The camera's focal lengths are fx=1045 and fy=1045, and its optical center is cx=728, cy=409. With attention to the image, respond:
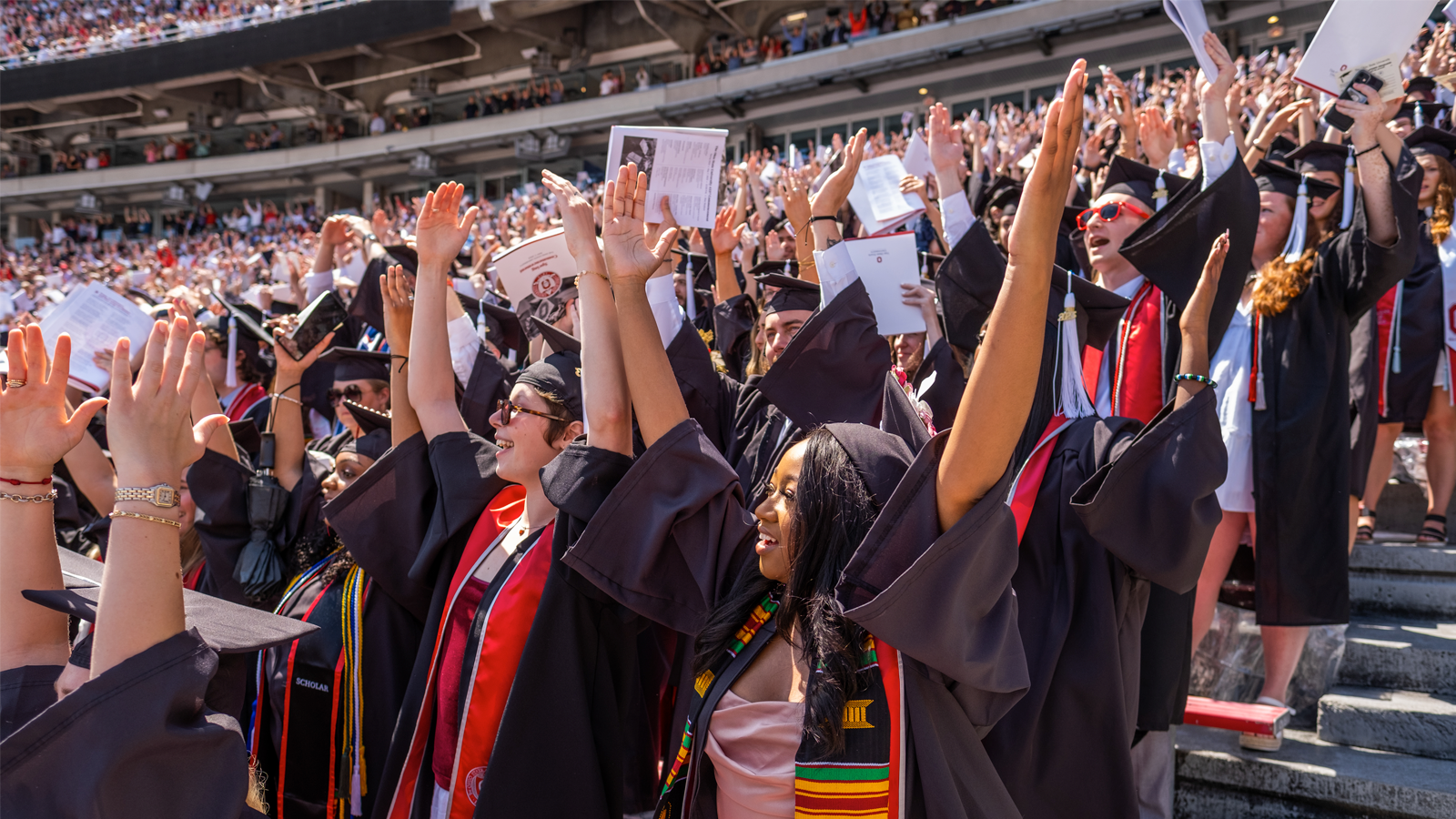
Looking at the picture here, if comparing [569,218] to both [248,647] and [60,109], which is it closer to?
[248,647]

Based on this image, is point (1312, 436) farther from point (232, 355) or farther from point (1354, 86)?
point (232, 355)

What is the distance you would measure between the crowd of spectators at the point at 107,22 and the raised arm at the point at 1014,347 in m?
28.9

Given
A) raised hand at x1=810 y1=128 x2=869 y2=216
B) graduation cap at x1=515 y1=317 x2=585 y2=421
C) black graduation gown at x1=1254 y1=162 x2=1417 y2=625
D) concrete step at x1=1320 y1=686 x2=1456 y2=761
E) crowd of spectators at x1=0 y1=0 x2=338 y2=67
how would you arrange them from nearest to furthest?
graduation cap at x1=515 y1=317 x2=585 y2=421 → concrete step at x1=1320 y1=686 x2=1456 y2=761 → black graduation gown at x1=1254 y1=162 x2=1417 y2=625 → raised hand at x1=810 y1=128 x2=869 y2=216 → crowd of spectators at x1=0 y1=0 x2=338 y2=67

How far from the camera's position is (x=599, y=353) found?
2182 mm

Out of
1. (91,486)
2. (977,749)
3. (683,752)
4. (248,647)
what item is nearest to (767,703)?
(683,752)

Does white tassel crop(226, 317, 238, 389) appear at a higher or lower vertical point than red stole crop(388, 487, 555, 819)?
higher

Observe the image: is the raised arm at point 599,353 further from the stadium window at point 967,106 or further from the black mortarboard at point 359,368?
the stadium window at point 967,106

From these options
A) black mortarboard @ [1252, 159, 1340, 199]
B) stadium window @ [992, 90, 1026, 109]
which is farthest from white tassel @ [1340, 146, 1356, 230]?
stadium window @ [992, 90, 1026, 109]

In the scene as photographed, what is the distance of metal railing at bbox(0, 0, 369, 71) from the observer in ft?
86.1

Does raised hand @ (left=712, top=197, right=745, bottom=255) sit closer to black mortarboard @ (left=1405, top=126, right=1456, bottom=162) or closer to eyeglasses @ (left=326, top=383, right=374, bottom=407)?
eyeglasses @ (left=326, top=383, right=374, bottom=407)

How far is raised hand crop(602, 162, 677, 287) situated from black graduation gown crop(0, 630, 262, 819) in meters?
1.03

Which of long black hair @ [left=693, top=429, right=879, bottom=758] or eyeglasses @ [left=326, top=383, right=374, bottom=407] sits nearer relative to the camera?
long black hair @ [left=693, top=429, right=879, bottom=758]

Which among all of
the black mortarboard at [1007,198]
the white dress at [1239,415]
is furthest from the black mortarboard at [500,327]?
the white dress at [1239,415]

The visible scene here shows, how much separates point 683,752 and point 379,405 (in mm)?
2378
